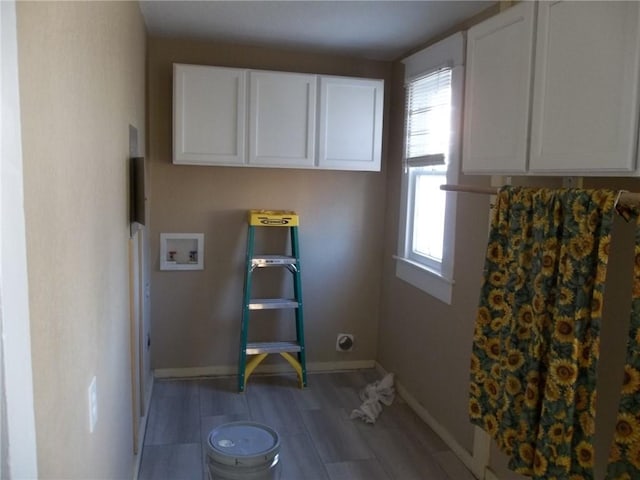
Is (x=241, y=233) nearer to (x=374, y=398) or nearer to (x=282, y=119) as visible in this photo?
(x=282, y=119)

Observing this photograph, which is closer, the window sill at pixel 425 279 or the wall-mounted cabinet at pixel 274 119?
the window sill at pixel 425 279

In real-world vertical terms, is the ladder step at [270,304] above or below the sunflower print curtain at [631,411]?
below

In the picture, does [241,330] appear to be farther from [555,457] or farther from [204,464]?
[555,457]

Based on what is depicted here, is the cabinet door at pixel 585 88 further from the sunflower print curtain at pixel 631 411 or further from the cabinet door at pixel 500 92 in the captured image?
the sunflower print curtain at pixel 631 411

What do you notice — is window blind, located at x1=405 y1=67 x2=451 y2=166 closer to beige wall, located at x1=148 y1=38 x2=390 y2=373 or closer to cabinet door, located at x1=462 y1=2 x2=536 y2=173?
beige wall, located at x1=148 y1=38 x2=390 y2=373

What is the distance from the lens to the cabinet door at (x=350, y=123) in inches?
139

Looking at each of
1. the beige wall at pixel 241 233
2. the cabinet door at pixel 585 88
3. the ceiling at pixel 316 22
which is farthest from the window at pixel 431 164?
the cabinet door at pixel 585 88

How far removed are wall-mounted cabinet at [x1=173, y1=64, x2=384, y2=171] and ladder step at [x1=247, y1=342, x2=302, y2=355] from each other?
4.03 ft

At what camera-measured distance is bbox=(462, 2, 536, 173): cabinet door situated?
6.32ft

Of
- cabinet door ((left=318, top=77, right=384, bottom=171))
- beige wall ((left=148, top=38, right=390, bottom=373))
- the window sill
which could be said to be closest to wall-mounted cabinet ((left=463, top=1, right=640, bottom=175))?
the window sill

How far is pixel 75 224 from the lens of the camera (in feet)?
4.14

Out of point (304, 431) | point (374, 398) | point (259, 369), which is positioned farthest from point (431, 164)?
point (259, 369)

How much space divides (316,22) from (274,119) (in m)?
0.67

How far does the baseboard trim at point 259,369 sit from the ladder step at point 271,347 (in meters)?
0.29
